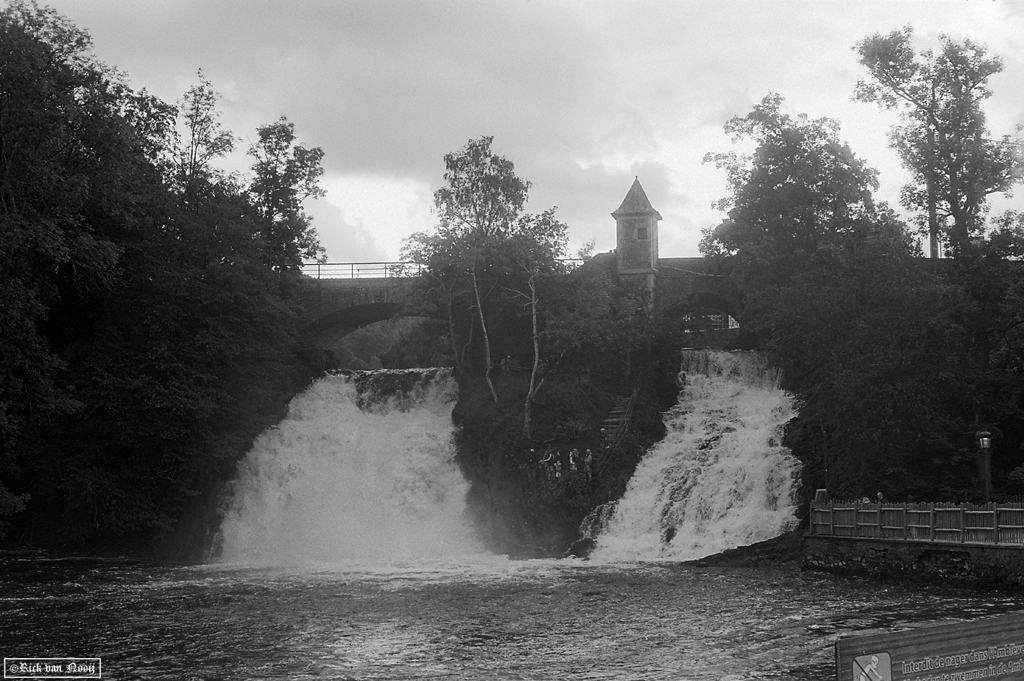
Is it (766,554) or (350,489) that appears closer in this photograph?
(766,554)

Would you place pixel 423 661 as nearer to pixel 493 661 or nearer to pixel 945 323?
pixel 493 661

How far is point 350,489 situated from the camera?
4341cm

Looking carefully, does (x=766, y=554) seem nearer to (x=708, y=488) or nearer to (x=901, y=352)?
(x=708, y=488)

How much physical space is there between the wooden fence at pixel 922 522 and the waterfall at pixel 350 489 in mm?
14135

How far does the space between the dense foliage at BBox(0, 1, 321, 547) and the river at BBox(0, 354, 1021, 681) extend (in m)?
3.04

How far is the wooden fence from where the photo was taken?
2500cm

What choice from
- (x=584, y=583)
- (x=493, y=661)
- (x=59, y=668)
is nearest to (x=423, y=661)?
(x=493, y=661)

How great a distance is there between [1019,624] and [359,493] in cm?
3663

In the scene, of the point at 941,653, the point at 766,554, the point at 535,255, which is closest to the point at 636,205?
the point at 535,255

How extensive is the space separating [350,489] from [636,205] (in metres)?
20.9

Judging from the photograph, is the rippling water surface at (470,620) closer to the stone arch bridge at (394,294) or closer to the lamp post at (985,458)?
the lamp post at (985,458)

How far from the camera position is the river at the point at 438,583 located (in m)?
17.8

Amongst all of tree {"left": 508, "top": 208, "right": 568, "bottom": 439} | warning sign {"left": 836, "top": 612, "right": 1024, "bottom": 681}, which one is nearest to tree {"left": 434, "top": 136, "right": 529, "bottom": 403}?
tree {"left": 508, "top": 208, "right": 568, "bottom": 439}

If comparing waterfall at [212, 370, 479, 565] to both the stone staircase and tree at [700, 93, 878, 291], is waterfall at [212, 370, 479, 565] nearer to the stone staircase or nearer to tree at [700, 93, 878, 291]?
the stone staircase
